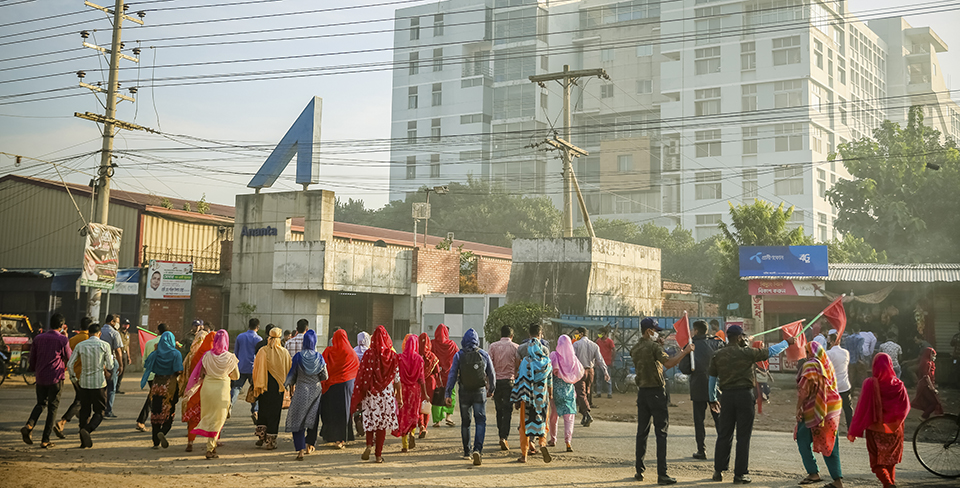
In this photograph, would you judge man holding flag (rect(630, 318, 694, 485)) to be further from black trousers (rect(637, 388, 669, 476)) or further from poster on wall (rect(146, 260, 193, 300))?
poster on wall (rect(146, 260, 193, 300))

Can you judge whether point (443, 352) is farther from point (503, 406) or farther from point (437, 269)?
point (437, 269)

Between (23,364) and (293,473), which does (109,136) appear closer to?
(23,364)

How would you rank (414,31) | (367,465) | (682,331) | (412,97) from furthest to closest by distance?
(414,31), (412,97), (682,331), (367,465)

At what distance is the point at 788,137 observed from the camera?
217 ft

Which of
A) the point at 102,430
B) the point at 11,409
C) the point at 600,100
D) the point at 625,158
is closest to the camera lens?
the point at 102,430

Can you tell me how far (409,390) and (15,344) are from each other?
16.8 meters

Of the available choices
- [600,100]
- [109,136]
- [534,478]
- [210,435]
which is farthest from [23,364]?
[600,100]

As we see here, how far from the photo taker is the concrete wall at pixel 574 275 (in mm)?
23969

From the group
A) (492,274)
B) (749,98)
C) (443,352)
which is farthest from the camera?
(749,98)

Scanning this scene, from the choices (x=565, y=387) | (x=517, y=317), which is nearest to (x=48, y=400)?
(x=565, y=387)

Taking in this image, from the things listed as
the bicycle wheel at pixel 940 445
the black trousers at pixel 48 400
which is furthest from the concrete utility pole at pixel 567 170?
the black trousers at pixel 48 400

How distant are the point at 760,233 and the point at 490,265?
42.2 ft

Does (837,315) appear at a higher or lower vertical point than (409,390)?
higher

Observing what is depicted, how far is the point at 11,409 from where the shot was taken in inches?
566
